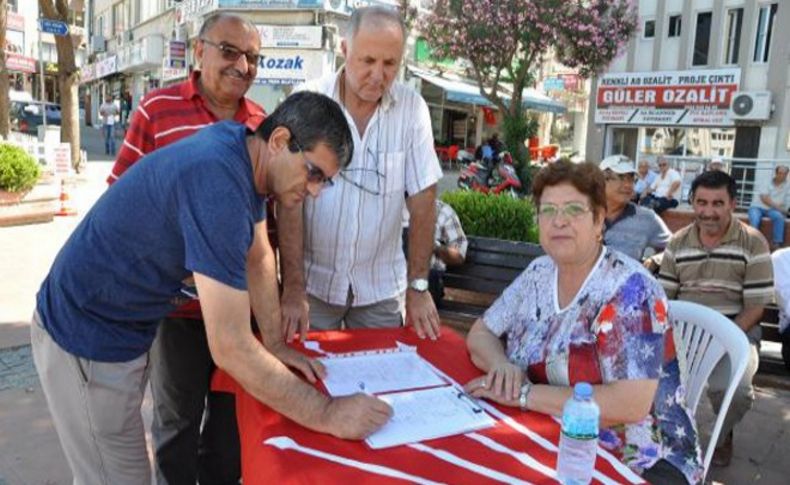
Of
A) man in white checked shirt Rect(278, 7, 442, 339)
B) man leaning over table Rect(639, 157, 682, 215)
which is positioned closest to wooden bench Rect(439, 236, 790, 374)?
man in white checked shirt Rect(278, 7, 442, 339)

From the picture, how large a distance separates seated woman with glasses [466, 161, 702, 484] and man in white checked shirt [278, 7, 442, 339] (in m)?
0.49

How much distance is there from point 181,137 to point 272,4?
61.1 ft

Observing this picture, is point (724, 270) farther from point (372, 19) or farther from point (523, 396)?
point (372, 19)

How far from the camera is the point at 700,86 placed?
Result: 2134 centimetres

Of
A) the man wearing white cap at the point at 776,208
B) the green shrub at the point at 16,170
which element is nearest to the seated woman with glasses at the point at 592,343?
the green shrub at the point at 16,170

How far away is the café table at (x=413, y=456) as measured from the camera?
1.38m

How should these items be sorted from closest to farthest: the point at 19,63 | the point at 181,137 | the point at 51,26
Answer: the point at 181,137, the point at 51,26, the point at 19,63

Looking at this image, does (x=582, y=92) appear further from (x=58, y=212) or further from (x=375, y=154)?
(x=375, y=154)

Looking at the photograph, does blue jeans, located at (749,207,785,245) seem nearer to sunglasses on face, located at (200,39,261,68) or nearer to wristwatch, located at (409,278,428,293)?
wristwatch, located at (409,278,428,293)

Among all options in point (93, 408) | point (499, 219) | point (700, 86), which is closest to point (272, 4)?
point (700, 86)

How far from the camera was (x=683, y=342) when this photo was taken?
2723mm

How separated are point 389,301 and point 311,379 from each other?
812mm

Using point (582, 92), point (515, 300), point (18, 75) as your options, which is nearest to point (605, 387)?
point (515, 300)

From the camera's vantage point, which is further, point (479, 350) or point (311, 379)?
point (479, 350)
